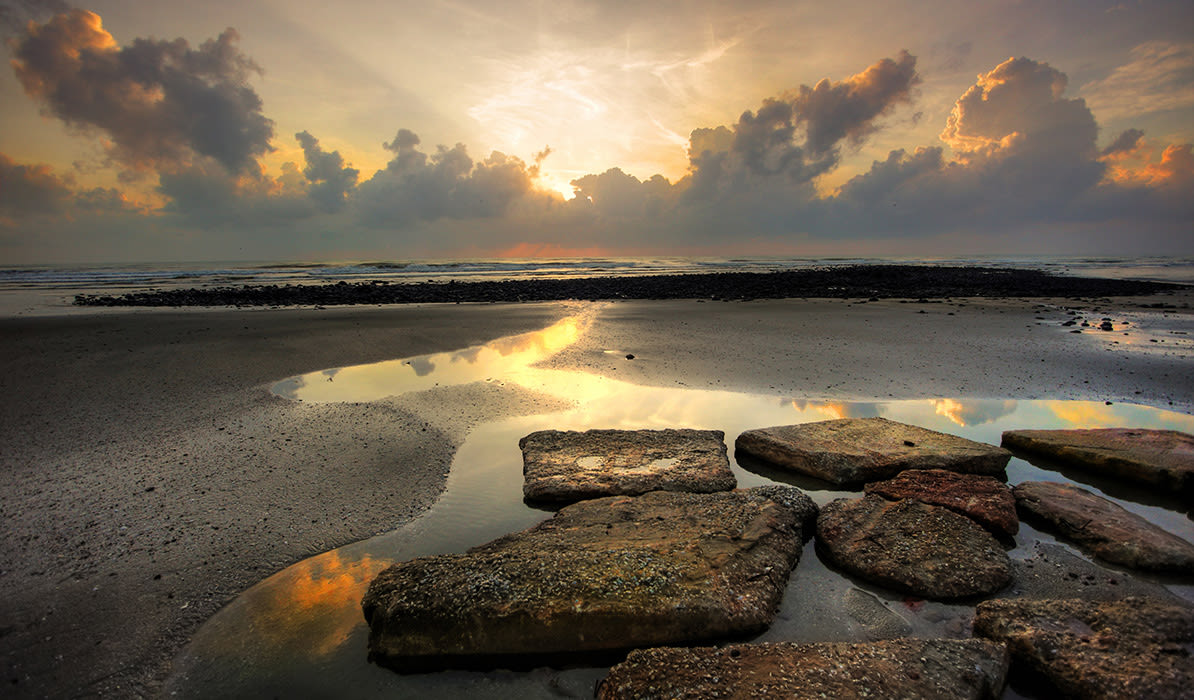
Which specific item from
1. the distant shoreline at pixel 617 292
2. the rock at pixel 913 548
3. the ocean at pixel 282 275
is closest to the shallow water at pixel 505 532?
the rock at pixel 913 548

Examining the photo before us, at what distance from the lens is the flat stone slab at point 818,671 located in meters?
2.45

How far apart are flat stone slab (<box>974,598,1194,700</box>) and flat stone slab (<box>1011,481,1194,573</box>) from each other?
3.17 feet

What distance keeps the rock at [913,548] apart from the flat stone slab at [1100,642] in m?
0.41

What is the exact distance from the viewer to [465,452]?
5797mm

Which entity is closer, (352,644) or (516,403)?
(352,644)

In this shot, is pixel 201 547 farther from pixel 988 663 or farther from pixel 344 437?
pixel 988 663

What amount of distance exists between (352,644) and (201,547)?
177 cm

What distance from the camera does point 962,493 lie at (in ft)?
14.6

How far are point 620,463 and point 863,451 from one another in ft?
8.35

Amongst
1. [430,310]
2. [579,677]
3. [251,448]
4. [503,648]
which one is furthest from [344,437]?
[430,310]

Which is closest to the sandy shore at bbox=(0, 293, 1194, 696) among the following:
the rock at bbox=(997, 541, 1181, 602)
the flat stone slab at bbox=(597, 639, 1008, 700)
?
the flat stone slab at bbox=(597, 639, 1008, 700)

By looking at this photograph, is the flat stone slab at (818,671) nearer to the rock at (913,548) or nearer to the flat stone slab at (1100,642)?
the flat stone slab at (1100,642)

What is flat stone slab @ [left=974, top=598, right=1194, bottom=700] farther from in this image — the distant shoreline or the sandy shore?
the distant shoreline

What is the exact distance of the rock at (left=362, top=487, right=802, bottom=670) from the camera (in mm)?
2928
